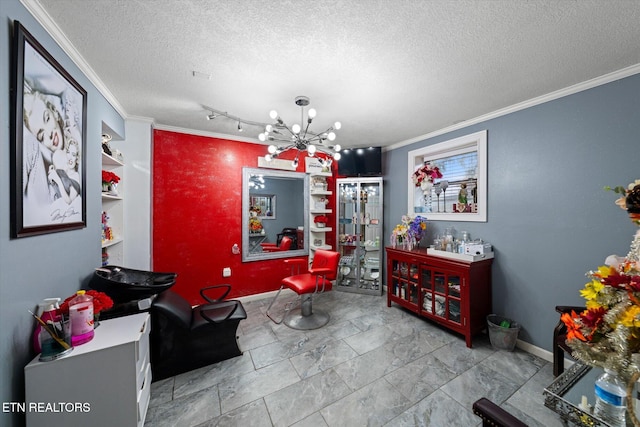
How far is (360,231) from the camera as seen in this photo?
13.2 feet

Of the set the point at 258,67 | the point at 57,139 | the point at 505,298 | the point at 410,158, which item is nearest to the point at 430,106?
the point at 410,158

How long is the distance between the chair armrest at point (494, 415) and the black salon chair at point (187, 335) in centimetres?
195

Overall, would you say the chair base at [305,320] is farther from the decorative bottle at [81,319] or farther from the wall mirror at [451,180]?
the wall mirror at [451,180]

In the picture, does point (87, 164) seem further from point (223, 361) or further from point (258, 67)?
point (223, 361)

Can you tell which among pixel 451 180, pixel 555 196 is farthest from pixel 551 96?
pixel 451 180

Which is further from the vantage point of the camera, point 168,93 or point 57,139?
point 168,93

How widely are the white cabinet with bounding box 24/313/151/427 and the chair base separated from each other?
1639 millimetres

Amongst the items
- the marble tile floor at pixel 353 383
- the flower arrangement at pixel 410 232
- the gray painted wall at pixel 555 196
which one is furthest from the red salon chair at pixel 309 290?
the gray painted wall at pixel 555 196

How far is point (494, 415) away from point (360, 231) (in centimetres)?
323

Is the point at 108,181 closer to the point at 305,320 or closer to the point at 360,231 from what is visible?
the point at 305,320

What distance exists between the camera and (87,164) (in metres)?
1.79

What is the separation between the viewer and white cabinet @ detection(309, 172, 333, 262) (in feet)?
13.3

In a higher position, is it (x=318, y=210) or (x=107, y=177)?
(x=107, y=177)

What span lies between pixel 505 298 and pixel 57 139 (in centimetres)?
417
